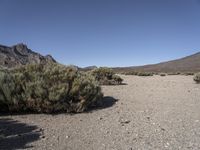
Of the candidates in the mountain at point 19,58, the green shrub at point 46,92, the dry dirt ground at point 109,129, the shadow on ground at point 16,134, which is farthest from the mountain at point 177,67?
the shadow on ground at point 16,134

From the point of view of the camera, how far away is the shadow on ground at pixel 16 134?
18.3 feet

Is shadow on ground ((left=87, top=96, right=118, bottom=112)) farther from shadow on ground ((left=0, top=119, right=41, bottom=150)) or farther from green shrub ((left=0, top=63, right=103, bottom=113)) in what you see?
shadow on ground ((left=0, top=119, right=41, bottom=150))

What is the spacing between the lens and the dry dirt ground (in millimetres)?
5672

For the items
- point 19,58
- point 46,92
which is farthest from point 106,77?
point 19,58

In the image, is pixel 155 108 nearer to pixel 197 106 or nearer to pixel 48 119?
pixel 197 106

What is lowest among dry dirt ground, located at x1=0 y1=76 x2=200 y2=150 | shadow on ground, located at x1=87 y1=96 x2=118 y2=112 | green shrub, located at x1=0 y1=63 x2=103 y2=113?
dry dirt ground, located at x1=0 y1=76 x2=200 y2=150

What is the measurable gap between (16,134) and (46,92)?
2580 millimetres

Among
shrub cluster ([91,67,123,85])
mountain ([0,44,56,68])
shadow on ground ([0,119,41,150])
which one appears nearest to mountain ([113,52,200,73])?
mountain ([0,44,56,68])

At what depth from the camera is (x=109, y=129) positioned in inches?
269

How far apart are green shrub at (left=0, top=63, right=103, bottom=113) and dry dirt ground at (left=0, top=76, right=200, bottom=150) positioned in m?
0.40

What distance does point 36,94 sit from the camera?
28.5 ft

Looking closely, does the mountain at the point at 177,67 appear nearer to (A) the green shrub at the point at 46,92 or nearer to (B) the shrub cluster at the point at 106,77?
(B) the shrub cluster at the point at 106,77

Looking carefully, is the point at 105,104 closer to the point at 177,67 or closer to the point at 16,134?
the point at 16,134

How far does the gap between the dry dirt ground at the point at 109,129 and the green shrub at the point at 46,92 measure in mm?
401
